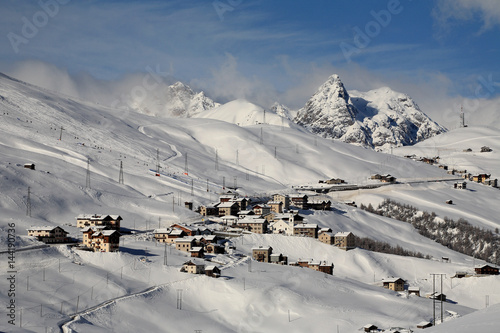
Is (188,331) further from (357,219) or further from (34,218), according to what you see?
(357,219)

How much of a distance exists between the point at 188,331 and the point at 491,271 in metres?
53.2

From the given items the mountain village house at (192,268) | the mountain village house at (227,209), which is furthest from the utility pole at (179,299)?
the mountain village house at (227,209)

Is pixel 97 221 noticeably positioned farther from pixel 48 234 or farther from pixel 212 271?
pixel 212 271

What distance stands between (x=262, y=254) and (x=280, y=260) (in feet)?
8.33

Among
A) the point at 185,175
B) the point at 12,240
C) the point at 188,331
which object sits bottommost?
the point at 188,331

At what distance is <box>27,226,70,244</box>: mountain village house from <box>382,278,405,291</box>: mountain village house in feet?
130

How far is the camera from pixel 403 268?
96.2 m

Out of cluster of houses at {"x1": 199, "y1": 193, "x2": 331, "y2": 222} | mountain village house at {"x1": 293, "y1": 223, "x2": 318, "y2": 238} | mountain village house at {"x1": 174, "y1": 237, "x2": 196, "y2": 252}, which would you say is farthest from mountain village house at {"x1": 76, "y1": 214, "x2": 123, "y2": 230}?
mountain village house at {"x1": 293, "y1": 223, "x2": 318, "y2": 238}

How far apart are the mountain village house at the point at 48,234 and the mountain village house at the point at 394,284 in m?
39.6

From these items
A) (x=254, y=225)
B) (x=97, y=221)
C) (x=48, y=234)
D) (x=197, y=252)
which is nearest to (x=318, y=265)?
(x=197, y=252)

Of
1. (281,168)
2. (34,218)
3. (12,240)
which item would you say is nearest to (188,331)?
(12,240)

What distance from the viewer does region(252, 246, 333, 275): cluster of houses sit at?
86.7 meters

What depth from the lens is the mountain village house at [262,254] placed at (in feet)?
288

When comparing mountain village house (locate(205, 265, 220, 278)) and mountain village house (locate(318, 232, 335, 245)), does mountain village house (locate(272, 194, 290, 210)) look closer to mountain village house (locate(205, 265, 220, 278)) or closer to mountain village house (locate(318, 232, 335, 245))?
mountain village house (locate(318, 232, 335, 245))
